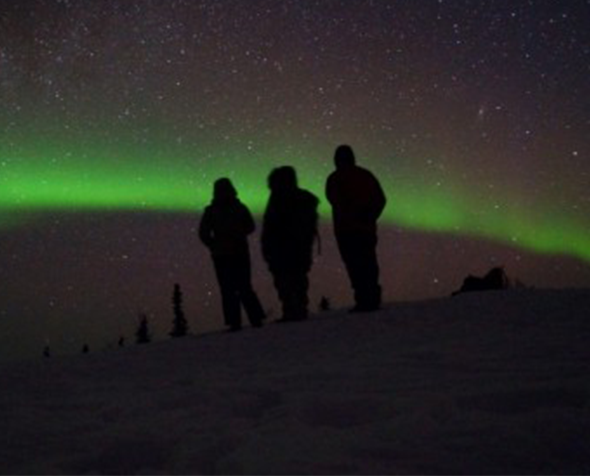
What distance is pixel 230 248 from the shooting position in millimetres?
9758

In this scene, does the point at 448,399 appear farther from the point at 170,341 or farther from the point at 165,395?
the point at 170,341

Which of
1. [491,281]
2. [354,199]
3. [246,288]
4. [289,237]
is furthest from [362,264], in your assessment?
[491,281]

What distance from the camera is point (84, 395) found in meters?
5.23

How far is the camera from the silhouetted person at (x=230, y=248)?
973 centimetres

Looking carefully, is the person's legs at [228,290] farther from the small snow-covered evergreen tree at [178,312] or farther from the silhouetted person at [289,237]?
the small snow-covered evergreen tree at [178,312]

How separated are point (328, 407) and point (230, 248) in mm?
5911

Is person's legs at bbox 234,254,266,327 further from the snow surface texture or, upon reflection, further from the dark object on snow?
the dark object on snow

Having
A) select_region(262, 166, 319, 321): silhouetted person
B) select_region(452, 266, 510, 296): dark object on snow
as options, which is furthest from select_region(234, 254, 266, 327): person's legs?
select_region(452, 266, 510, 296): dark object on snow

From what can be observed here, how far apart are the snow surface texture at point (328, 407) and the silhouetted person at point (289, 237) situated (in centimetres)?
245

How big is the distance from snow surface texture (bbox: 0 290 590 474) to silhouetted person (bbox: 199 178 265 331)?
260cm

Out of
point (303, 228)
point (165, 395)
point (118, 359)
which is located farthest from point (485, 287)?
point (165, 395)

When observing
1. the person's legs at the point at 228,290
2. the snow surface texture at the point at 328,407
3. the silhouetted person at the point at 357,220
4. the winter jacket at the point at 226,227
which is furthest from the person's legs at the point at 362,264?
the snow surface texture at the point at 328,407

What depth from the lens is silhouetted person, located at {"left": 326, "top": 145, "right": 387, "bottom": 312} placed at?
923 centimetres

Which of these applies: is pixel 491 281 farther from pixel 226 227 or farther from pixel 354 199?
pixel 226 227
